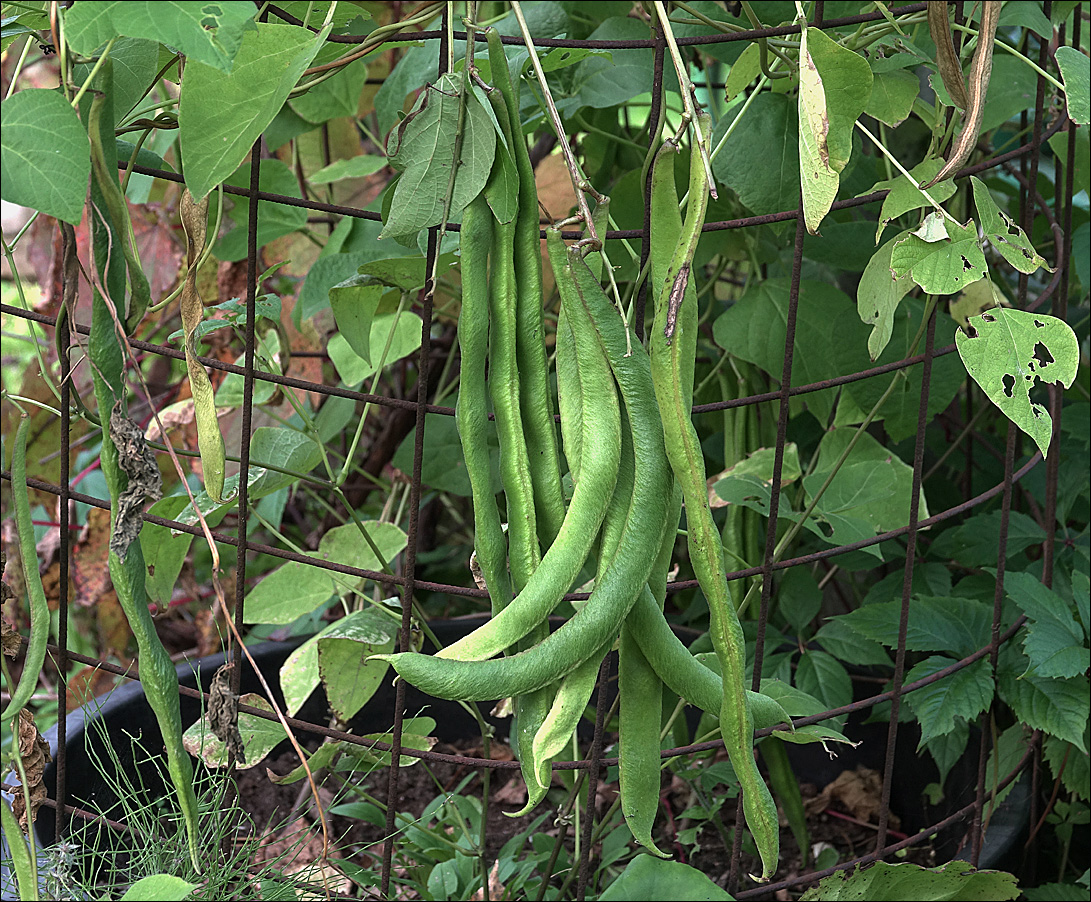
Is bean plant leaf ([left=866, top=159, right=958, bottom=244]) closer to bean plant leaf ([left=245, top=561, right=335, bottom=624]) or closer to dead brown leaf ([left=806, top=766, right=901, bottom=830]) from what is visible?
bean plant leaf ([left=245, top=561, right=335, bottom=624])

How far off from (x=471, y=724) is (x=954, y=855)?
481mm

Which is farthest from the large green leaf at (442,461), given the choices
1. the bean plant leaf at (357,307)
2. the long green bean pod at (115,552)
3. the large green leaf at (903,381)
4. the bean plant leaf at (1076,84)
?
the bean plant leaf at (1076,84)

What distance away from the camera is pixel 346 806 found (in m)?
0.80

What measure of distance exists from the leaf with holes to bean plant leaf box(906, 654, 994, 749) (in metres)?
0.28

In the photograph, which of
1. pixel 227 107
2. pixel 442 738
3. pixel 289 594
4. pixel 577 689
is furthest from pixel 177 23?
pixel 442 738

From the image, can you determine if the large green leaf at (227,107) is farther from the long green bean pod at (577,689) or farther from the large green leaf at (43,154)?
the long green bean pod at (577,689)

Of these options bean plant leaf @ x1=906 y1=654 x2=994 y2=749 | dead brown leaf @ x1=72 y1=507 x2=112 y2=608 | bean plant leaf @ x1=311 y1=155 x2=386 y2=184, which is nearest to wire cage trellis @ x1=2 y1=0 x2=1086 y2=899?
bean plant leaf @ x1=906 y1=654 x2=994 y2=749

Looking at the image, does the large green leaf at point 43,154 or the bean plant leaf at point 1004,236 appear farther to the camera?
the bean plant leaf at point 1004,236

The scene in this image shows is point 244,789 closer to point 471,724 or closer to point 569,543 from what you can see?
point 471,724

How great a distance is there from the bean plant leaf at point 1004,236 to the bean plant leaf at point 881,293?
0.05 meters

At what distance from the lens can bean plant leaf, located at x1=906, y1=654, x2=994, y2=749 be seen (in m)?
0.77

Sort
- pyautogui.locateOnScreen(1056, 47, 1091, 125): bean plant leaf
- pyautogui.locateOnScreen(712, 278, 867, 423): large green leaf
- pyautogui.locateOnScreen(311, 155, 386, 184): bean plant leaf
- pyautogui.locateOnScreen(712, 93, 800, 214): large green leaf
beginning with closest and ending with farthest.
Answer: pyautogui.locateOnScreen(1056, 47, 1091, 125): bean plant leaf
pyautogui.locateOnScreen(712, 93, 800, 214): large green leaf
pyautogui.locateOnScreen(712, 278, 867, 423): large green leaf
pyautogui.locateOnScreen(311, 155, 386, 184): bean plant leaf

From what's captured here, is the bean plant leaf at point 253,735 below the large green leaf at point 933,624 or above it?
below

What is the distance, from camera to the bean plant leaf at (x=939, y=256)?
1.83ft
